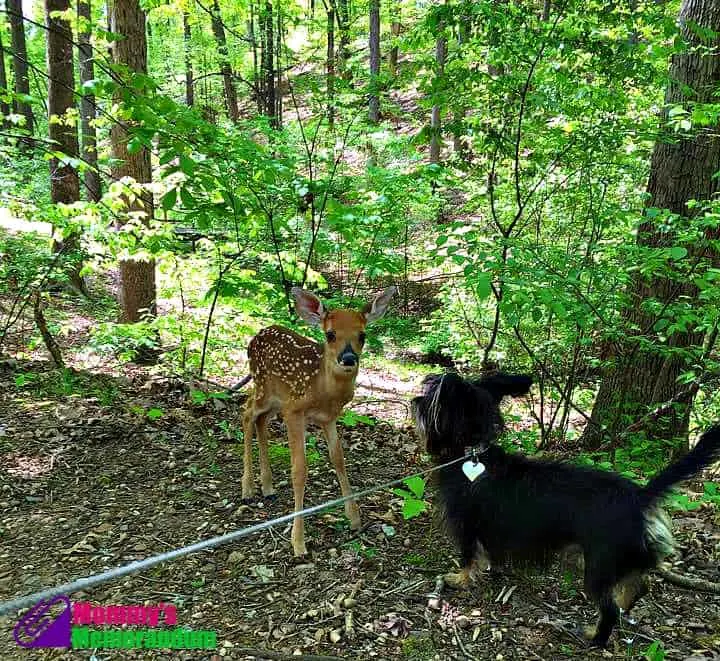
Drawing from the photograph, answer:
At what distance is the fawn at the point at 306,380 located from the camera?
3.51m

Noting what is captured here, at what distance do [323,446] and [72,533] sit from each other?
226 cm

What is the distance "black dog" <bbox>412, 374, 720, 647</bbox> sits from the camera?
2.80 metres

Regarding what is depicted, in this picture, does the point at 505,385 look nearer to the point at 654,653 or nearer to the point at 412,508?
the point at 412,508

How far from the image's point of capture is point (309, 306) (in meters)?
3.71

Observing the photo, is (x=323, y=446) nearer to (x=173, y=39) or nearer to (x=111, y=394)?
(x=111, y=394)

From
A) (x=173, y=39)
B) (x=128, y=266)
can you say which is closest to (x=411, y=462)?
(x=128, y=266)

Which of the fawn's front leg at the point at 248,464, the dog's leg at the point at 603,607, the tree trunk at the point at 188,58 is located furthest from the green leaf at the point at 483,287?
the tree trunk at the point at 188,58

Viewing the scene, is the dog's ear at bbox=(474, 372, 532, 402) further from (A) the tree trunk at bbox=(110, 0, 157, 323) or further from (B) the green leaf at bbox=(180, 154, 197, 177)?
(A) the tree trunk at bbox=(110, 0, 157, 323)

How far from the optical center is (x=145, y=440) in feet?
17.4

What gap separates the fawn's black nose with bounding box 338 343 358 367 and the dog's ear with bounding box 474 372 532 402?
2.61 feet

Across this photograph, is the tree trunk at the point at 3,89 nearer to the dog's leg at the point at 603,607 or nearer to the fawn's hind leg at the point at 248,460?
the fawn's hind leg at the point at 248,460

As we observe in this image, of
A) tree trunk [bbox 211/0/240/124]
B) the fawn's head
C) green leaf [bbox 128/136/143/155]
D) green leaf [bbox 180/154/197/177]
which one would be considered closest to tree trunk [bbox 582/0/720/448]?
the fawn's head

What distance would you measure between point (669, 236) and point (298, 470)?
13.2ft

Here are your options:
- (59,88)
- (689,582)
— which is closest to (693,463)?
(689,582)
